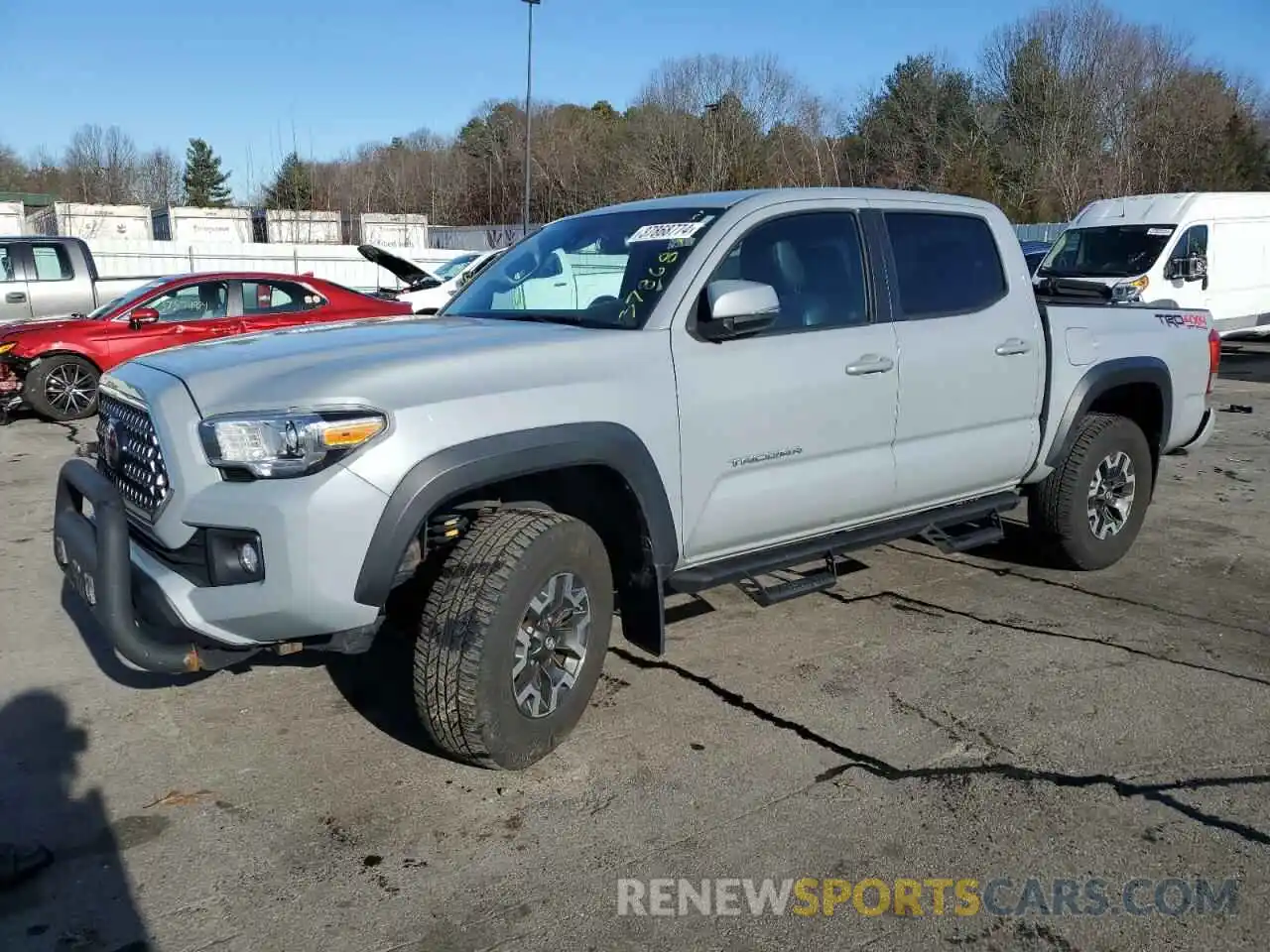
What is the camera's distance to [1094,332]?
212 inches

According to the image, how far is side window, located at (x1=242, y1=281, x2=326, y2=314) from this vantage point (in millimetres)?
11305

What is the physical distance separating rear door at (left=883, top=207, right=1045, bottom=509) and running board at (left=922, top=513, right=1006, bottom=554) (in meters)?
0.17

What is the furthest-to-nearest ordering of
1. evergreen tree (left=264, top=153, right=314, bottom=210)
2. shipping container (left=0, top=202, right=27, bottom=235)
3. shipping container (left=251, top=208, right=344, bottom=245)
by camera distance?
evergreen tree (left=264, top=153, right=314, bottom=210), shipping container (left=251, top=208, right=344, bottom=245), shipping container (left=0, top=202, right=27, bottom=235)

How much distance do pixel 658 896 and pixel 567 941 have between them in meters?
0.30

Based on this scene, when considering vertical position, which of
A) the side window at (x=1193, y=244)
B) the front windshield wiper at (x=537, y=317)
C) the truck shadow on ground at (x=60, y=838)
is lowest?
the truck shadow on ground at (x=60, y=838)

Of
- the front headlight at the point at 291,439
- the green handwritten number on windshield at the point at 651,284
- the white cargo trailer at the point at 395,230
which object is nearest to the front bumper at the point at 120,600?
the front headlight at the point at 291,439

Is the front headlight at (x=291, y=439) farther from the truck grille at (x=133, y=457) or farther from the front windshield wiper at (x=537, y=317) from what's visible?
the front windshield wiper at (x=537, y=317)

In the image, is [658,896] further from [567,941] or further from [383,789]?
[383,789]

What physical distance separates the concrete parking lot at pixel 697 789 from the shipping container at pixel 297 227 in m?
44.7

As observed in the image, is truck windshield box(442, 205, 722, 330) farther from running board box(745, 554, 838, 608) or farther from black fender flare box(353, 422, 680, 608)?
running board box(745, 554, 838, 608)

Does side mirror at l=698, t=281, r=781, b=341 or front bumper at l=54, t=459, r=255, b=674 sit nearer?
front bumper at l=54, t=459, r=255, b=674

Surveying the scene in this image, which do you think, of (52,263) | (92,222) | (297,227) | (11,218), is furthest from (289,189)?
(52,263)

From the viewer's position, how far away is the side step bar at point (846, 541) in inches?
156

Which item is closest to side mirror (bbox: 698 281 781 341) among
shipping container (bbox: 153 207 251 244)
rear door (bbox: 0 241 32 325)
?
rear door (bbox: 0 241 32 325)
